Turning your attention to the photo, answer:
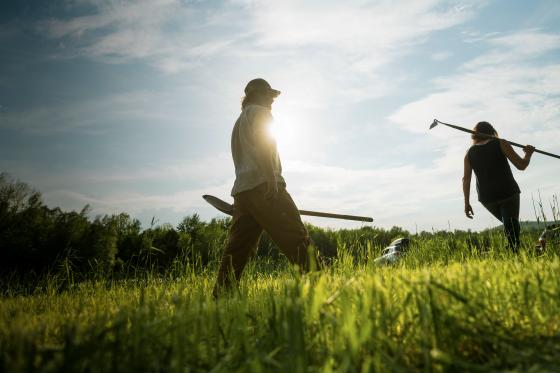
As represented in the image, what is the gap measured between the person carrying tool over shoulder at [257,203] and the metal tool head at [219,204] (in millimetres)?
637

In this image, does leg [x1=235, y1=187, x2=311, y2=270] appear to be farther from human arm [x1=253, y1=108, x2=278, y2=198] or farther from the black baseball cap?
the black baseball cap

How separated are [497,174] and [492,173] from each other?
60 millimetres

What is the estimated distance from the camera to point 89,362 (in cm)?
120

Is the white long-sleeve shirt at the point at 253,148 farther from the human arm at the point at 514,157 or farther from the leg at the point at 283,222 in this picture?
the human arm at the point at 514,157

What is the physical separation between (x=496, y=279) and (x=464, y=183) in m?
3.86

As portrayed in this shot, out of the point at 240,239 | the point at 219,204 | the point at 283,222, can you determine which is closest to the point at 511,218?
the point at 283,222

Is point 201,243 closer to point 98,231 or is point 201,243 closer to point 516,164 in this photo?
point 98,231

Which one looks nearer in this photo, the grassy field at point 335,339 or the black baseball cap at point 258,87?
the grassy field at point 335,339

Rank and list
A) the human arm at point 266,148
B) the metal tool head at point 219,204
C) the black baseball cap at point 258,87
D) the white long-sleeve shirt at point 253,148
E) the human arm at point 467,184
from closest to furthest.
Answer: the human arm at point 266,148, the white long-sleeve shirt at point 253,148, the black baseball cap at point 258,87, the metal tool head at point 219,204, the human arm at point 467,184

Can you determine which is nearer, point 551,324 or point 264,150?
point 551,324

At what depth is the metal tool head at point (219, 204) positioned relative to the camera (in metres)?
4.50

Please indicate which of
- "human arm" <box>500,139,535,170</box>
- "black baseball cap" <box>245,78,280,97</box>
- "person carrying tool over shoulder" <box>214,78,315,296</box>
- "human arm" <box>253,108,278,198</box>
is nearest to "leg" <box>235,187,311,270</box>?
"person carrying tool over shoulder" <box>214,78,315,296</box>

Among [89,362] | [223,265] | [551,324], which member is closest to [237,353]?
[89,362]

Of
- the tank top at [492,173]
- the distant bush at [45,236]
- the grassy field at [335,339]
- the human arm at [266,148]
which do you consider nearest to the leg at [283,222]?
the human arm at [266,148]
